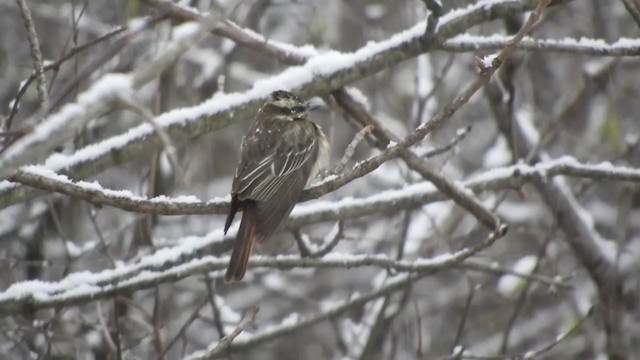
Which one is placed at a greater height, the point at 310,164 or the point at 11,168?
the point at 310,164

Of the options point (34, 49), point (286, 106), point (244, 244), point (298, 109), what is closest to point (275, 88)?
point (286, 106)

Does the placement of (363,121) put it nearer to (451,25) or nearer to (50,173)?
(451,25)

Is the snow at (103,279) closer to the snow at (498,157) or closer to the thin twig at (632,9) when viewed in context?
the thin twig at (632,9)

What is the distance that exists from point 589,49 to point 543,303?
6057 mm

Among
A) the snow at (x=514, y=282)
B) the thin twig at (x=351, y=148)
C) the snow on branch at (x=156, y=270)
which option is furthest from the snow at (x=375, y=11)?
the thin twig at (x=351, y=148)

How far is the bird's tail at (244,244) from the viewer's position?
493 centimetres

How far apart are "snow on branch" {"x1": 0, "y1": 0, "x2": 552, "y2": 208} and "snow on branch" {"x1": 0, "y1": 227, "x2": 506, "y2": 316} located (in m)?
0.68

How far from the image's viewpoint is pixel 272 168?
5.58 meters

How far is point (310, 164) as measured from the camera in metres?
5.76

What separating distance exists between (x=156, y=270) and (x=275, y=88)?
1.27 meters

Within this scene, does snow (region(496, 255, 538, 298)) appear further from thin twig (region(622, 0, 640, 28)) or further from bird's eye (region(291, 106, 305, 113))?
thin twig (region(622, 0, 640, 28))

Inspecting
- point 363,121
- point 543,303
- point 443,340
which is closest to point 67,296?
point 363,121

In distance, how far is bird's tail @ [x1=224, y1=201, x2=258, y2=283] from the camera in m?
4.93

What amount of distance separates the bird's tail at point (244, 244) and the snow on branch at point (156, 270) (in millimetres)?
355
